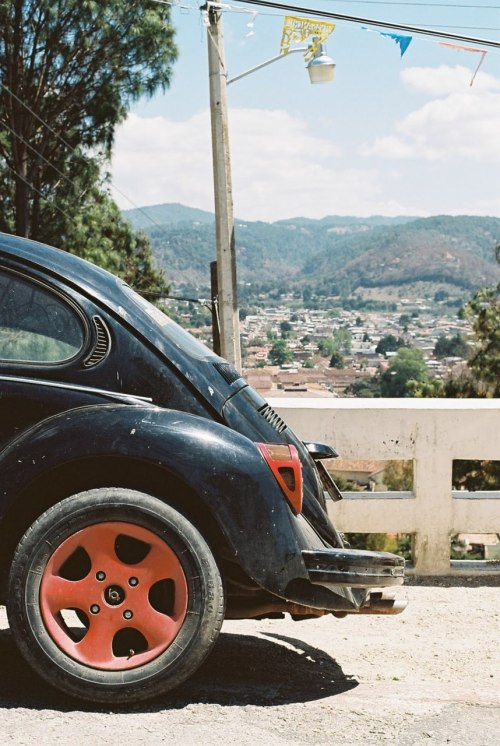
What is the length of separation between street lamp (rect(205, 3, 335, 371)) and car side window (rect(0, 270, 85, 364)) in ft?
40.8

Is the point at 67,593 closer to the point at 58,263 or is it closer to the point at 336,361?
the point at 58,263

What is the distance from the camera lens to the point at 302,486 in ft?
13.0

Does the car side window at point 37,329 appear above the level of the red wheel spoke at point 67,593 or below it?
above

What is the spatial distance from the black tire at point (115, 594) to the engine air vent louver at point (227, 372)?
590 mm

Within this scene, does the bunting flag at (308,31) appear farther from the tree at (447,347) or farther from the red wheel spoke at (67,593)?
the tree at (447,347)

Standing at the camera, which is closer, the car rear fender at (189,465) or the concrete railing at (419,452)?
the car rear fender at (189,465)

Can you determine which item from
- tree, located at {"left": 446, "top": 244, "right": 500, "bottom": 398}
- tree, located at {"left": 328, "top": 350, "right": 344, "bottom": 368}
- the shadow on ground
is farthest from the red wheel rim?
tree, located at {"left": 328, "top": 350, "right": 344, "bottom": 368}

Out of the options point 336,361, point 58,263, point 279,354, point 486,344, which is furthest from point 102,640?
point 336,361

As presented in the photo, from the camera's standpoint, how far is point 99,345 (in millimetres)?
3883

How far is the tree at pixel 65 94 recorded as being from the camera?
2659 cm

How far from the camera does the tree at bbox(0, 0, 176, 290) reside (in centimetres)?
2659

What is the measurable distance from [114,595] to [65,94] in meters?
25.3

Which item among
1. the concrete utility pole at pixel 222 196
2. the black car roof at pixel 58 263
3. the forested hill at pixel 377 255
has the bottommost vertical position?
the black car roof at pixel 58 263

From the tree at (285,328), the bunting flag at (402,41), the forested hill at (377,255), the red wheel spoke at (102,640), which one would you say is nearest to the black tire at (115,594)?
the red wheel spoke at (102,640)
